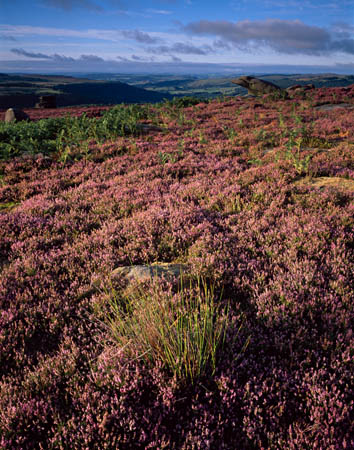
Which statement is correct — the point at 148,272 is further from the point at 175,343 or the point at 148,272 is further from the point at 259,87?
the point at 259,87

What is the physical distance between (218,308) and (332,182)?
18.7 ft

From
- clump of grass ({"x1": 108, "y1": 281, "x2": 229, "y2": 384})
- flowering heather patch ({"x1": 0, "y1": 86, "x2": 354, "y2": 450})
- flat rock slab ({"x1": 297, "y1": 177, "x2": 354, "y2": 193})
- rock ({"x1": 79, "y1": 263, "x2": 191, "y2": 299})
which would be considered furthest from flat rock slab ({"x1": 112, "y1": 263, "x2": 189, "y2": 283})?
flat rock slab ({"x1": 297, "y1": 177, "x2": 354, "y2": 193})

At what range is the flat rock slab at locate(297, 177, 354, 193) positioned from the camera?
7004mm

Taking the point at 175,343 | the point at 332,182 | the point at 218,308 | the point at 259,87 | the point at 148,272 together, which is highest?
the point at 259,87

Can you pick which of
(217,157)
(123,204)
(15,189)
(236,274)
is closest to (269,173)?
(217,157)

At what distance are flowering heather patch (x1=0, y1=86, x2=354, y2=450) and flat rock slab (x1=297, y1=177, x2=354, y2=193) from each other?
13 cm

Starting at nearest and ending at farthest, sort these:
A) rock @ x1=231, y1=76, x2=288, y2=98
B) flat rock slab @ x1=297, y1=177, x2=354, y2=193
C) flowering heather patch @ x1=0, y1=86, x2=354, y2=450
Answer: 1. flowering heather patch @ x1=0, y1=86, x2=354, y2=450
2. flat rock slab @ x1=297, y1=177, x2=354, y2=193
3. rock @ x1=231, y1=76, x2=288, y2=98

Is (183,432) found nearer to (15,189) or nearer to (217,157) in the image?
(15,189)

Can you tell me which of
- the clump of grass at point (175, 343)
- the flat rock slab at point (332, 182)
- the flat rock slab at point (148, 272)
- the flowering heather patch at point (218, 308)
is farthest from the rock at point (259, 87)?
the clump of grass at point (175, 343)

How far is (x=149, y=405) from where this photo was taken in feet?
8.55

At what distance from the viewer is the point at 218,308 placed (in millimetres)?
3686

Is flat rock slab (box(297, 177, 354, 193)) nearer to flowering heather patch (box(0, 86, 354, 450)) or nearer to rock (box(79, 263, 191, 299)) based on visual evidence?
flowering heather patch (box(0, 86, 354, 450))

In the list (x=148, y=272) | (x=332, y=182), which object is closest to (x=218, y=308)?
(x=148, y=272)

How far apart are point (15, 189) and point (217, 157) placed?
7.58 m
